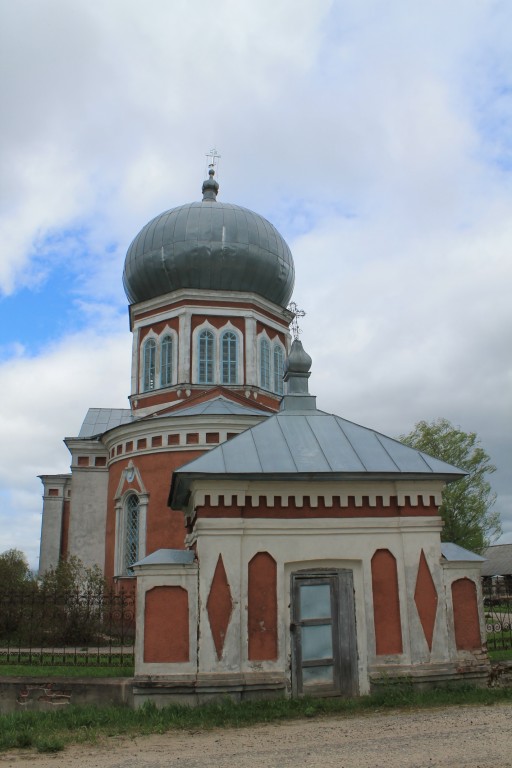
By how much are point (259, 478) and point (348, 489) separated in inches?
44.9

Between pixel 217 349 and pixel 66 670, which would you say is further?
pixel 217 349

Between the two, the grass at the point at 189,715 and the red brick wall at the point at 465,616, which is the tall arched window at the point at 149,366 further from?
the red brick wall at the point at 465,616

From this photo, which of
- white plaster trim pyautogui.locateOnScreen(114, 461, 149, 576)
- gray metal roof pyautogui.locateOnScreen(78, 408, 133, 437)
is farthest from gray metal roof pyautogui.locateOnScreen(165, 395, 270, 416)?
gray metal roof pyautogui.locateOnScreen(78, 408, 133, 437)

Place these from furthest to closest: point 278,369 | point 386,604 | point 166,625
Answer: point 278,369 → point 386,604 → point 166,625

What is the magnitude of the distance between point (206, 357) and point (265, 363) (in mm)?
1756

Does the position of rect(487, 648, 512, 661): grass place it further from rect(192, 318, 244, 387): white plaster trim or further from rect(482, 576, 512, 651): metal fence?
rect(192, 318, 244, 387): white plaster trim

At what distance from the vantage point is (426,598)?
8641 millimetres

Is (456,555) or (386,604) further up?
(456,555)

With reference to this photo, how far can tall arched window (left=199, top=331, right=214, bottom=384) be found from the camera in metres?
19.1

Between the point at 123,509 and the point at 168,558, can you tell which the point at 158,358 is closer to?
the point at 123,509

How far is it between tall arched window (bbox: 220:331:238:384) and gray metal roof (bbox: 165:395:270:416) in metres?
1.51

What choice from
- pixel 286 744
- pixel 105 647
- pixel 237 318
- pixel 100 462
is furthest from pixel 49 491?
pixel 286 744

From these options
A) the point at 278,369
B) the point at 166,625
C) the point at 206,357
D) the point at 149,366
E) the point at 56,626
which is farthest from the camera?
the point at 278,369

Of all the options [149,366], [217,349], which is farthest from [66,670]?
[149,366]
